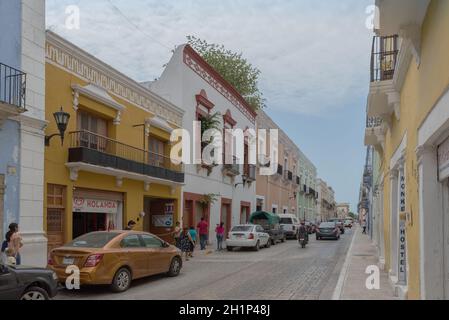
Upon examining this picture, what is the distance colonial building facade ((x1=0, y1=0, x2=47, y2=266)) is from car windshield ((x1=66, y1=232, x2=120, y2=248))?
62.7 inches

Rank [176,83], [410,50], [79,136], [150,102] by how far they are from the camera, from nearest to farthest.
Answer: [410,50]
[79,136]
[150,102]
[176,83]

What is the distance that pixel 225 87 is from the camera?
1199 inches

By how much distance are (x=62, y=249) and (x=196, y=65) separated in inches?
639

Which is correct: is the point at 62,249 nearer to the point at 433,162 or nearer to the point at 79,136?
the point at 79,136

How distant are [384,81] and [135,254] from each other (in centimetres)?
730

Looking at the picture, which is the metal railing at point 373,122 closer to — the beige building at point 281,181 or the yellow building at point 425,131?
the yellow building at point 425,131

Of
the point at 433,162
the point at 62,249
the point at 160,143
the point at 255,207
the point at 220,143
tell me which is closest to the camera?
the point at 433,162

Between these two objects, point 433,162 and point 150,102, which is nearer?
point 433,162

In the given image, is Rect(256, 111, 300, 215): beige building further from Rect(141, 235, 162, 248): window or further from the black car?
the black car

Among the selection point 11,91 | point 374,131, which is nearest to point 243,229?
point 374,131

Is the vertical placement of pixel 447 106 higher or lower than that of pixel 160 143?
lower

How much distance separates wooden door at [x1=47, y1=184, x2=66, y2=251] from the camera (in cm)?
1387

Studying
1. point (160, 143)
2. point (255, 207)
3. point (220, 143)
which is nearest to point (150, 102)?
point (160, 143)

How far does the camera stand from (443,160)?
20.2 ft
